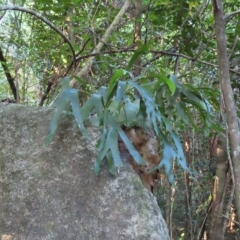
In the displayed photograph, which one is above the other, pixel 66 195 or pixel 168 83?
pixel 168 83

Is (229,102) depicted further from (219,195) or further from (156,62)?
(219,195)

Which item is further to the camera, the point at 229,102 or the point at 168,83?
the point at 229,102

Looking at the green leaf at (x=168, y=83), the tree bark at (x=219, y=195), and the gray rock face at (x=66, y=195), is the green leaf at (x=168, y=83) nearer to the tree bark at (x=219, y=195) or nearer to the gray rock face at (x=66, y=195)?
the gray rock face at (x=66, y=195)

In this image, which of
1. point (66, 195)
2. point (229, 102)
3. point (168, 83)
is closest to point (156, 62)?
point (229, 102)

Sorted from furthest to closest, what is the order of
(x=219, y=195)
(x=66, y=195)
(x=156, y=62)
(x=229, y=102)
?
(x=219, y=195) < (x=156, y=62) < (x=229, y=102) < (x=66, y=195)

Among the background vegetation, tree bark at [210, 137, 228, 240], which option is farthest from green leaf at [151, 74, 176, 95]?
tree bark at [210, 137, 228, 240]

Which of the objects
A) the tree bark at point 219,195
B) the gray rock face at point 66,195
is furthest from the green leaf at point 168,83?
the tree bark at point 219,195

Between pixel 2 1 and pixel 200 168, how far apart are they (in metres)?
2.41

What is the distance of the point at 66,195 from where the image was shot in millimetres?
945

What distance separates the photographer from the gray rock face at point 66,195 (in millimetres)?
904

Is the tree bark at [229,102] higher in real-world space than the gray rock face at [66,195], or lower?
higher

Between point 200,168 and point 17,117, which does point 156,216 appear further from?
point 200,168

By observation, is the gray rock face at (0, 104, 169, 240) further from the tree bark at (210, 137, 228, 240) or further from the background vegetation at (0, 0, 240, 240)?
the tree bark at (210, 137, 228, 240)

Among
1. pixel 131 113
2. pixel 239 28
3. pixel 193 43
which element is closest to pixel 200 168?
pixel 193 43
